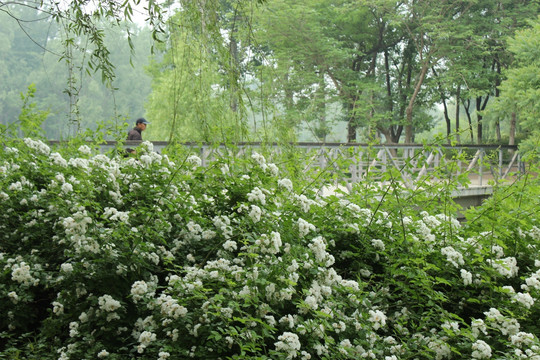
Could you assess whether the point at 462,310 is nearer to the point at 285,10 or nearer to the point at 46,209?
the point at 46,209

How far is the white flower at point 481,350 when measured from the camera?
225 centimetres

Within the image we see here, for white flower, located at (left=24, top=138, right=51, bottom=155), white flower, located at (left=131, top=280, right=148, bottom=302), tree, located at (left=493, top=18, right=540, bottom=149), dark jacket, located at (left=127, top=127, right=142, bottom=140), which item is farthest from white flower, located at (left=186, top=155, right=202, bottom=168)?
tree, located at (left=493, top=18, right=540, bottom=149)

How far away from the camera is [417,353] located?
232cm

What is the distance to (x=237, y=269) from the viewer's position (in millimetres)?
2498

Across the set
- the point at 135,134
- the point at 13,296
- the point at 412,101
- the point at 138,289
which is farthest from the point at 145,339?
the point at 412,101

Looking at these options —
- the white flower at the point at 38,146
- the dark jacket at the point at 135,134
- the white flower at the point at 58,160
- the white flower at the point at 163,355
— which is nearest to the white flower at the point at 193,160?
the white flower at the point at 58,160

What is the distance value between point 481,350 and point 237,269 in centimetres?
107

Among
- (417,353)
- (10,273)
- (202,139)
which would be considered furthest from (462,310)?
(10,273)

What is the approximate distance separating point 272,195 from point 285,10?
1761 centimetres

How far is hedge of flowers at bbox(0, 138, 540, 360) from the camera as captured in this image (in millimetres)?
2275

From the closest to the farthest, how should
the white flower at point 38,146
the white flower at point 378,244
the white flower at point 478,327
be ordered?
the white flower at point 478,327 → the white flower at point 378,244 → the white flower at point 38,146

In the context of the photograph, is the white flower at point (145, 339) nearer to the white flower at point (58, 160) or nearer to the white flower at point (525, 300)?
the white flower at point (58, 160)

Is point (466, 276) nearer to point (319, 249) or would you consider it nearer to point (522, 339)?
point (522, 339)

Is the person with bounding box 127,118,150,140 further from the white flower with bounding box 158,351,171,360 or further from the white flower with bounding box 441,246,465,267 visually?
the white flower with bounding box 158,351,171,360
